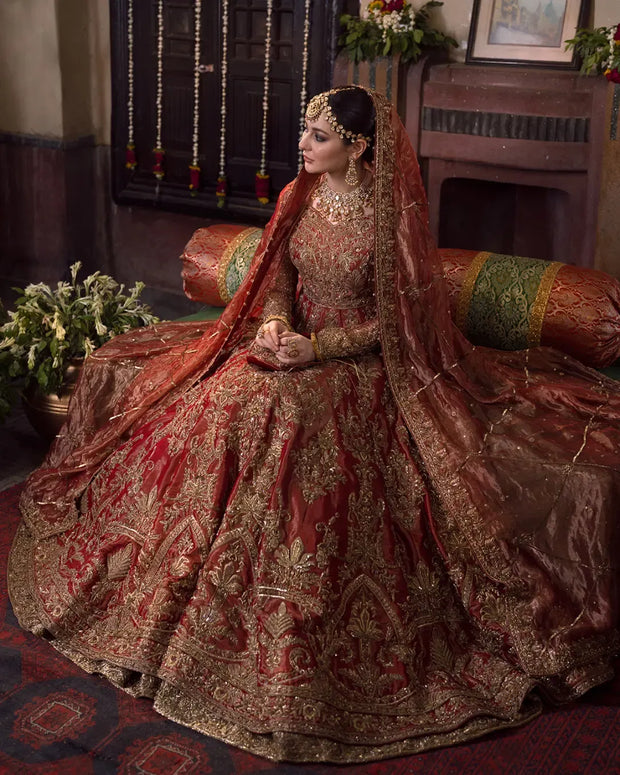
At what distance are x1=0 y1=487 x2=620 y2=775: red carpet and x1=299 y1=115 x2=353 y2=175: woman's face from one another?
164 cm

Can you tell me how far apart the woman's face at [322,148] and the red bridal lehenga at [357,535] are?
0.14m

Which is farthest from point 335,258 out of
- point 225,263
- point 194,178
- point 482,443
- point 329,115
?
point 194,178

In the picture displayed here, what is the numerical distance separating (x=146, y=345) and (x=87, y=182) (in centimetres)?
277

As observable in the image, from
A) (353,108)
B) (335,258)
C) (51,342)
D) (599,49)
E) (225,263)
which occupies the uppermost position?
(599,49)

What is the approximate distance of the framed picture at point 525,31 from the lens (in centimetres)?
478

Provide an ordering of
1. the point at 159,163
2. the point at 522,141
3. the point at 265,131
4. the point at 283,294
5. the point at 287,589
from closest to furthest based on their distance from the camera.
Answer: the point at 287,589 → the point at 283,294 → the point at 522,141 → the point at 265,131 → the point at 159,163

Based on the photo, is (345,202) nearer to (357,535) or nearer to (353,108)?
(353,108)

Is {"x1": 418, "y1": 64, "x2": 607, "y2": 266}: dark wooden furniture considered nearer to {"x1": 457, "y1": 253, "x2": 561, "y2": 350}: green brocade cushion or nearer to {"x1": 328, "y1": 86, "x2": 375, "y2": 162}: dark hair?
{"x1": 457, "y1": 253, "x2": 561, "y2": 350}: green brocade cushion

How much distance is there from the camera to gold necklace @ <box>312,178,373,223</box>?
329 cm

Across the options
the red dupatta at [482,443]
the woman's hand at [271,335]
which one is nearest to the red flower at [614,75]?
the red dupatta at [482,443]

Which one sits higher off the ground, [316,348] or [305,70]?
[305,70]

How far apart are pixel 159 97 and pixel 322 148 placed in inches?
121

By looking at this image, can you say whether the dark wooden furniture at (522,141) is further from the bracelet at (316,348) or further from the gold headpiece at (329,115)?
the bracelet at (316,348)

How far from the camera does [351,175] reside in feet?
10.7
